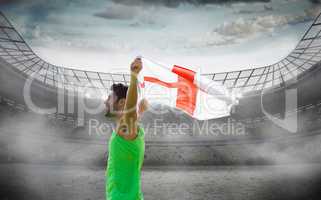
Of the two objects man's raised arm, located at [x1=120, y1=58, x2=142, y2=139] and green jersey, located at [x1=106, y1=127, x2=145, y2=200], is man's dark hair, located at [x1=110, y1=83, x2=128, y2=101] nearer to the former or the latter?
man's raised arm, located at [x1=120, y1=58, x2=142, y2=139]

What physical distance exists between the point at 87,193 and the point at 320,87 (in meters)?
21.2

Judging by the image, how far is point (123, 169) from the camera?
6.44 feet

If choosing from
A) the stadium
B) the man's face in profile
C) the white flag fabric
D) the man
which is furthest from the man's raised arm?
the stadium

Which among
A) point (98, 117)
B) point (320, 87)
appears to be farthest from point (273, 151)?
point (98, 117)

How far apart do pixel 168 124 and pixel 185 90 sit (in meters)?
28.5

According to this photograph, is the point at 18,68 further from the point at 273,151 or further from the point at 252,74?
the point at 273,151

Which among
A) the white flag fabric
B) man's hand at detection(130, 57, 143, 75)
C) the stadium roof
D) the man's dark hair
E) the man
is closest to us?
man's hand at detection(130, 57, 143, 75)

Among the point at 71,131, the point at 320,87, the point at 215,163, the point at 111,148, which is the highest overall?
the point at 320,87

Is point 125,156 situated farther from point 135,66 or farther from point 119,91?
point 135,66

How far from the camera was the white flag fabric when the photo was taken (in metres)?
3.50

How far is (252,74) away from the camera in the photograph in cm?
2367

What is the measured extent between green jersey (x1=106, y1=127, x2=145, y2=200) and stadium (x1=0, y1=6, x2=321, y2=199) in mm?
15585

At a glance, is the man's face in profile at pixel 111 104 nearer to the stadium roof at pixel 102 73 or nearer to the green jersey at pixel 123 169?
the green jersey at pixel 123 169

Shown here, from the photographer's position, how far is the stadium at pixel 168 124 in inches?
799
